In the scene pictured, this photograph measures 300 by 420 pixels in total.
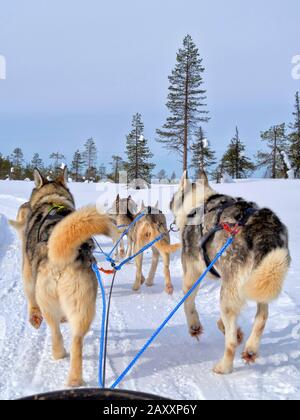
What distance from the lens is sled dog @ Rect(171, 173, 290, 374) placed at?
3.16 meters

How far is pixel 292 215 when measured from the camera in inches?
563

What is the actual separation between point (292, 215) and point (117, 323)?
35.4 ft

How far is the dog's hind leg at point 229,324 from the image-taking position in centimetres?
358

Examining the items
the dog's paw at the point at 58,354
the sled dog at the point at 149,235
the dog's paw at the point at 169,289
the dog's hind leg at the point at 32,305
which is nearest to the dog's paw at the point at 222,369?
the dog's paw at the point at 58,354

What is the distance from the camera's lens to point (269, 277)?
10.2ft

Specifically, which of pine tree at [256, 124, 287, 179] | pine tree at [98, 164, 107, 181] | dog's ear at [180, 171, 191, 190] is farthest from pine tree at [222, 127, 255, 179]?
dog's ear at [180, 171, 191, 190]

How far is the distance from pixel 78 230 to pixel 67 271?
1.54ft

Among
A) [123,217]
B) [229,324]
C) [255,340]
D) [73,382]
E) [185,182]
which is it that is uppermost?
[185,182]

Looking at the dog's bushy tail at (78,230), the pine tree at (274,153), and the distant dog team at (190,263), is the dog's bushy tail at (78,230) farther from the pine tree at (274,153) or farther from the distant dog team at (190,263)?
the pine tree at (274,153)

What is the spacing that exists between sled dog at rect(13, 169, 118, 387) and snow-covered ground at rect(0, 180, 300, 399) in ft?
1.20

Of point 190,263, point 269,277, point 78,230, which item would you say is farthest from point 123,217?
point 269,277

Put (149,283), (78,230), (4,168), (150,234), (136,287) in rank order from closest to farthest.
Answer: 1. (78,230)
2. (136,287)
3. (150,234)
4. (149,283)
5. (4,168)

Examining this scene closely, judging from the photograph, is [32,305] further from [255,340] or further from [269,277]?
[269,277]
